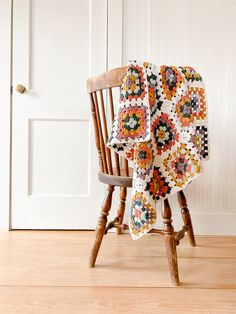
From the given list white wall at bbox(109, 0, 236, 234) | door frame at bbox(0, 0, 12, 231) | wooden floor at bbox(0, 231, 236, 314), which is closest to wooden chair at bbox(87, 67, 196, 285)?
wooden floor at bbox(0, 231, 236, 314)

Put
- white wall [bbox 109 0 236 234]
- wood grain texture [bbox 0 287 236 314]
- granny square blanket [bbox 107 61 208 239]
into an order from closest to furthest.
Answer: wood grain texture [bbox 0 287 236 314], granny square blanket [bbox 107 61 208 239], white wall [bbox 109 0 236 234]

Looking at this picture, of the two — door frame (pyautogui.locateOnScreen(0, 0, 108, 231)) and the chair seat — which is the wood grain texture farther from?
door frame (pyautogui.locateOnScreen(0, 0, 108, 231))

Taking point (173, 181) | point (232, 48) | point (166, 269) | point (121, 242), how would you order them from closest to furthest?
point (173, 181), point (166, 269), point (121, 242), point (232, 48)

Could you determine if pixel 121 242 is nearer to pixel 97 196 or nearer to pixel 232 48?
pixel 97 196

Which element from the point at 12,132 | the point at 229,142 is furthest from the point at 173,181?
the point at 12,132

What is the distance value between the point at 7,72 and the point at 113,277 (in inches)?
55.4

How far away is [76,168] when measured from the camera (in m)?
2.09

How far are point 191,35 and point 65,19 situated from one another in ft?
2.58

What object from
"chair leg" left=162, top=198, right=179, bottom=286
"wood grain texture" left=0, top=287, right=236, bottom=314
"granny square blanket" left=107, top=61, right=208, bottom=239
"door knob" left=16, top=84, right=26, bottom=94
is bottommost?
"wood grain texture" left=0, top=287, right=236, bottom=314

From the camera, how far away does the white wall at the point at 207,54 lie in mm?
2008

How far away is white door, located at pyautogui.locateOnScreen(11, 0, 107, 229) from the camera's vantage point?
205 centimetres

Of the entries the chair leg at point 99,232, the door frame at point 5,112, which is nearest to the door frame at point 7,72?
the door frame at point 5,112

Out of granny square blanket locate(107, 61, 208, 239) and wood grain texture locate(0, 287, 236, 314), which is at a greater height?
granny square blanket locate(107, 61, 208, 239)

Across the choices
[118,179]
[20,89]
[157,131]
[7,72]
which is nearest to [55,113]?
[20,89]
